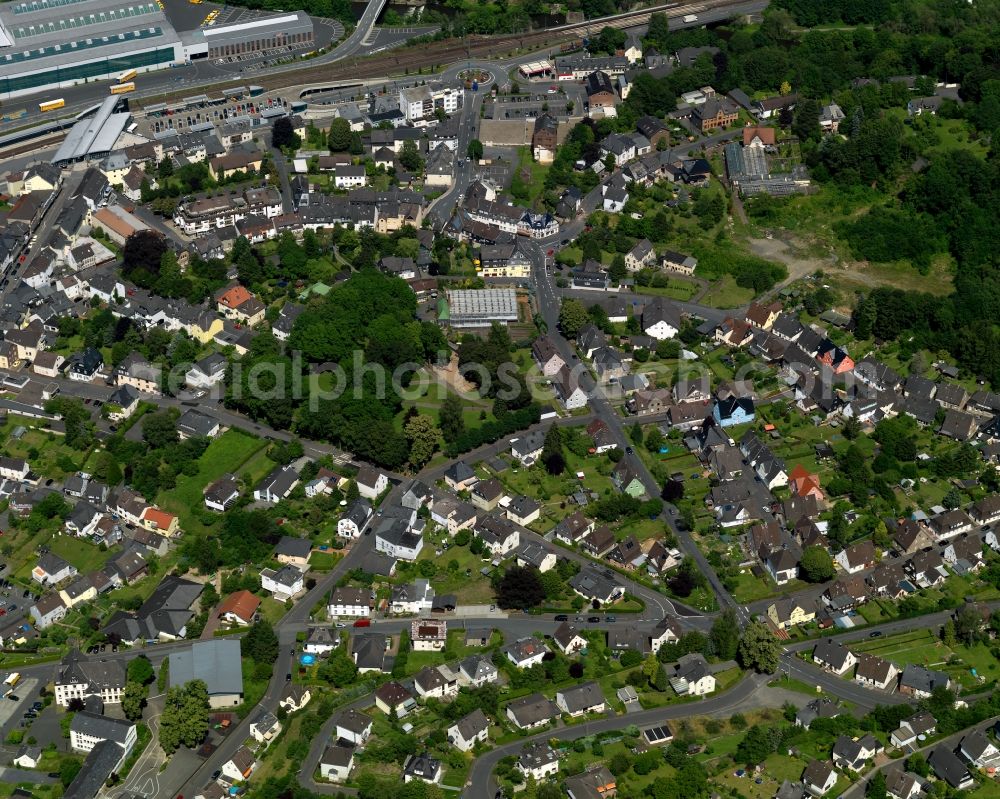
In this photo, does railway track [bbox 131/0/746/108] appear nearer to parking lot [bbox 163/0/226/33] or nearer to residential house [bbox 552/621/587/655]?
parking lot [bbox 163/0/226/33]

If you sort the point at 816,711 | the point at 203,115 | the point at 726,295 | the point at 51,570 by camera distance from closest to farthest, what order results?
the point at 816,711
the point at 51,570
the point at 726,295
the point at 203,115

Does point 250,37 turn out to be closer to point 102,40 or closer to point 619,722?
point 102,40

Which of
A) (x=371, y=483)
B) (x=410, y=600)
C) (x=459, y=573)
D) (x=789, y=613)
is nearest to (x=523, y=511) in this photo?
(x=459, y=573)

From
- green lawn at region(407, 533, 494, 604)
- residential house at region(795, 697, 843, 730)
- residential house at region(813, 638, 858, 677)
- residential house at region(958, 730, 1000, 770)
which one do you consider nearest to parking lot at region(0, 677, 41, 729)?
green lawn at region(407, 533, 494, 604)

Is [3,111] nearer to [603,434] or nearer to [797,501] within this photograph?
[603,434]

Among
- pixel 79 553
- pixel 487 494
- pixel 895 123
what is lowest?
pixel 895 123

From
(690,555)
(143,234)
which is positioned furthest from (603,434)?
(143,234)
